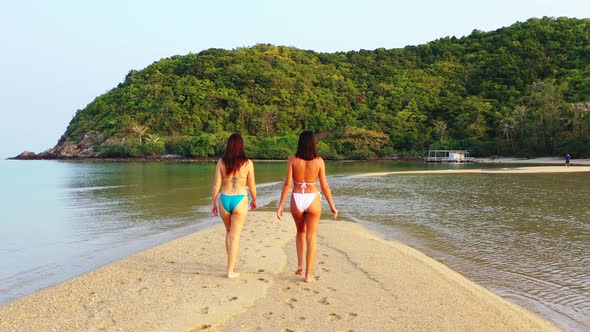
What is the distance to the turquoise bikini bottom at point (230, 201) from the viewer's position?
622 centimetres

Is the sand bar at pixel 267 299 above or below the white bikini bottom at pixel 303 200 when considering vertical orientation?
below

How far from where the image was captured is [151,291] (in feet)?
19.5

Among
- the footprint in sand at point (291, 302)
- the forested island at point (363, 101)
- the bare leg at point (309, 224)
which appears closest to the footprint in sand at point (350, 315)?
the footprint in sand at point (291, 302)

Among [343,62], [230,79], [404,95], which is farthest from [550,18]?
[230,79]

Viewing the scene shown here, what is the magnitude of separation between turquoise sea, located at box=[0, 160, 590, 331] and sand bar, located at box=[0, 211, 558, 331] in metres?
1.02

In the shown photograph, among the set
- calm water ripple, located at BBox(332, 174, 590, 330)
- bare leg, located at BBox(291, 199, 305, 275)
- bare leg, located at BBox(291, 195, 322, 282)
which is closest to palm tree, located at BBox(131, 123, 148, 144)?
calm water ripple, located at BBox(332, 174, 590, 330)

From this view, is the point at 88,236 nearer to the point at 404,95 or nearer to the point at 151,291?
the point at 151,291

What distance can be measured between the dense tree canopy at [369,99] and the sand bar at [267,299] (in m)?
78.9

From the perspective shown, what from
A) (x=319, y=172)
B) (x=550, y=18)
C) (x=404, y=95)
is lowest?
(x=319, y=172)

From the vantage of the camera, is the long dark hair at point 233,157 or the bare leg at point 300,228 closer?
the bare leg at point 300,228

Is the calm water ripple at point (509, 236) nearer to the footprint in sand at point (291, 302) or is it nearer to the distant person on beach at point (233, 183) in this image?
the footprint in sand at point (291, 302)

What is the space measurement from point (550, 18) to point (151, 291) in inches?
5863

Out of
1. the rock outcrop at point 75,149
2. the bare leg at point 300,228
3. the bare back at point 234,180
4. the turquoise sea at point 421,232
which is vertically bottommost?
the turquoise sea at point 421,232

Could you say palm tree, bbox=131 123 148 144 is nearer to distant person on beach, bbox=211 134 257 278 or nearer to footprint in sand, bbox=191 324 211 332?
distant person on beach, bbox=211 134 257 278
